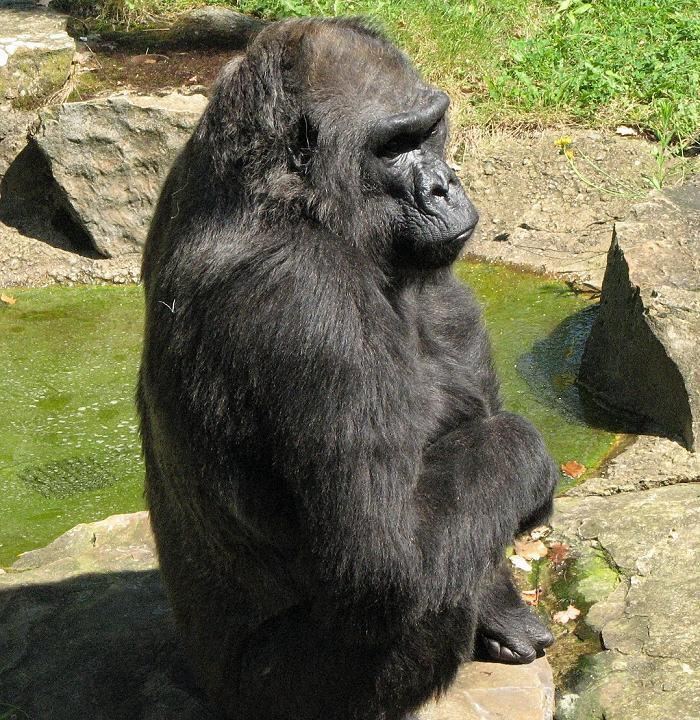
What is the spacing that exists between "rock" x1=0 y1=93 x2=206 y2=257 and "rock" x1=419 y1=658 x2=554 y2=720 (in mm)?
6384

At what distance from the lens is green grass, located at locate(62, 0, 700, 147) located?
422 inches

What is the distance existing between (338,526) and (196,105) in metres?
7.35

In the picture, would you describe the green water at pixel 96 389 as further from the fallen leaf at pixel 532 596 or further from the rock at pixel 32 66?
the rock at pixel 32 66

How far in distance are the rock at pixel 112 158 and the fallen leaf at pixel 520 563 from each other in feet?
18.1

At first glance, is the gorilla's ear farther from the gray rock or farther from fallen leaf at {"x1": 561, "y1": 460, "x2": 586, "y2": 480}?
the gray rock

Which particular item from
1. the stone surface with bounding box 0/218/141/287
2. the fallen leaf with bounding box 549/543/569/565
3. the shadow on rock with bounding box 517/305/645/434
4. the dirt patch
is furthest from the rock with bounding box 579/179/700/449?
the dirt patch

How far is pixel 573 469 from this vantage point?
6.74 meters

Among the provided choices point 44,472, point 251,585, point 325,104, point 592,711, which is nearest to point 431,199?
point 325,104

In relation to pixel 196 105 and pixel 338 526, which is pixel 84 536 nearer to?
pixel 338 526

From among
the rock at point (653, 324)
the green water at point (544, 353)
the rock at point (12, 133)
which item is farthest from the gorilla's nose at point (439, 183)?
the rock at point (12, 133)

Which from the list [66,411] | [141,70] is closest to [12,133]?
[141,70]

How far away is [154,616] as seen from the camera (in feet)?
17.0

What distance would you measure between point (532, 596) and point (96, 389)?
3.87 m

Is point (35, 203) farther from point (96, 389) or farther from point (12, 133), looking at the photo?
point (96, 389)
